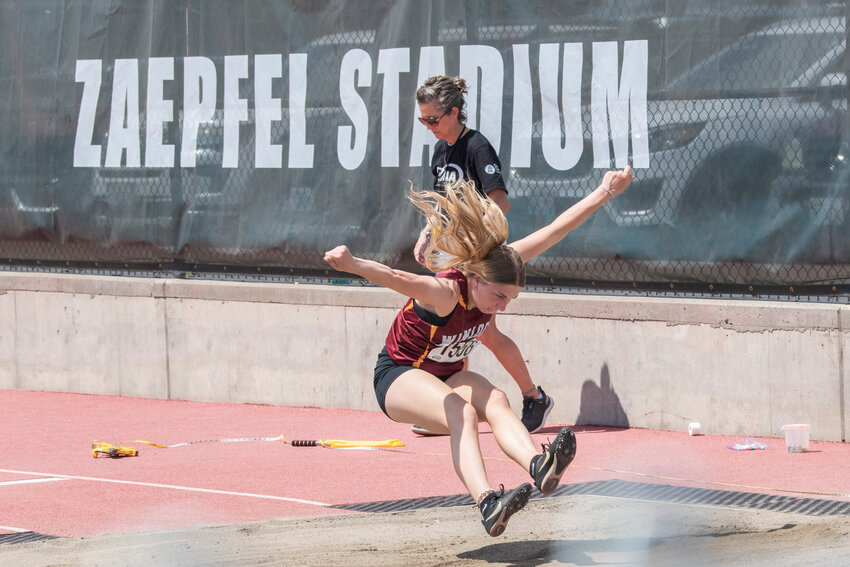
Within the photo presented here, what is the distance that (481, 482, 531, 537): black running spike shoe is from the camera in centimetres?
483

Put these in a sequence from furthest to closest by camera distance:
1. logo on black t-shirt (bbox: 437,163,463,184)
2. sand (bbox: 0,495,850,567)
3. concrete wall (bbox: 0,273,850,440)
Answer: concrete wall (bbox: 0,273,850,440), logo on black t-shirt (bbox: 437,163,463,184), sand (bbox: 0,495,850,567)

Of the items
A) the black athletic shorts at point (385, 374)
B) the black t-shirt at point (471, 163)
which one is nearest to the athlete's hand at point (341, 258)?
the black athletic shorts at point (385, 374)

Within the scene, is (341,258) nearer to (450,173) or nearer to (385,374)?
(385,374)

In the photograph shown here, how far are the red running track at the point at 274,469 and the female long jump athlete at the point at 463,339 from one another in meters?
1.24

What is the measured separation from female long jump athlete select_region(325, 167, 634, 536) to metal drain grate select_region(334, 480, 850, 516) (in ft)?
3.65

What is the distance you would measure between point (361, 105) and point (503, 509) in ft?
19.0

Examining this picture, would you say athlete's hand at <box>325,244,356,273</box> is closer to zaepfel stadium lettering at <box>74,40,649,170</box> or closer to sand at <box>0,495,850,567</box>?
sand at <box>0,495,850,567</box>

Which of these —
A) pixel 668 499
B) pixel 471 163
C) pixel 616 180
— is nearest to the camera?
pixel 616 180

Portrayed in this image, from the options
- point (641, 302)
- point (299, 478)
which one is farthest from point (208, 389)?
point (641, 302)

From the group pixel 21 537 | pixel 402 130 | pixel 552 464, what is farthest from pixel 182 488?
pixel 402 130

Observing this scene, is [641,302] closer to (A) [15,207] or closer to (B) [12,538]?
(B) [12,538]

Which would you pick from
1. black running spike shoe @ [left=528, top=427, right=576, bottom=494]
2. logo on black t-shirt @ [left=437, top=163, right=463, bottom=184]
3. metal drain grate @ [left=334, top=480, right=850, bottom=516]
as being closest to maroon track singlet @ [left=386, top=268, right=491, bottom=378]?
black running spike shoe @ [left=528, top=427, right=576, bottom=494]

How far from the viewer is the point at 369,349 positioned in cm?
983

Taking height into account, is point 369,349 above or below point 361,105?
below
